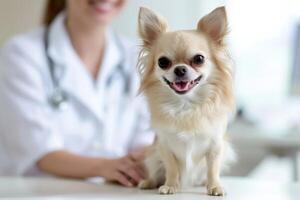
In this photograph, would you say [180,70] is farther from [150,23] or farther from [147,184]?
[147,184]

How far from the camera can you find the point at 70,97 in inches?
56.1

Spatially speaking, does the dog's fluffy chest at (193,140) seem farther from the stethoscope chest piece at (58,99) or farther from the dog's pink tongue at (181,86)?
the stethoscope chest piece at (58,99)

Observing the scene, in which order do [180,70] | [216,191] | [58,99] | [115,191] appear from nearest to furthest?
1. [180,70]
2. [216,191]
3. [115,191]
4. [58,99]

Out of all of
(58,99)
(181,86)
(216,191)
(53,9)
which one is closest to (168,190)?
(216,191)

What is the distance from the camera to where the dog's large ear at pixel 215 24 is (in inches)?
29.8

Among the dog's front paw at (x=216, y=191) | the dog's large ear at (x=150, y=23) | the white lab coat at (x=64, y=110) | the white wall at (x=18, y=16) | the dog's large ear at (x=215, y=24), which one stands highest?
the white wall at (x=18, y=16)

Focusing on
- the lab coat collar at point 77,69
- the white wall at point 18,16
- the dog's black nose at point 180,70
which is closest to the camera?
the dog's black nose at point 180,70

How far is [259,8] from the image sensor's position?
192 cm

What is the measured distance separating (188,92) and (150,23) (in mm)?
124

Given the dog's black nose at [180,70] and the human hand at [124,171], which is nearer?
the dog's black nose at [180,70]

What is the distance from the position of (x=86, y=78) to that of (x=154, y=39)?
26.7 inches

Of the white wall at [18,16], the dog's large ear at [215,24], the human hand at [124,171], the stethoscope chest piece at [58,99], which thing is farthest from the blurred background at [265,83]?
the dog's large ear at [215,24]

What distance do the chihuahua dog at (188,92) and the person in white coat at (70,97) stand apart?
0.39 m

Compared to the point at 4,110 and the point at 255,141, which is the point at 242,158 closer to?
the point at 255,141
